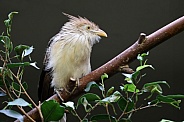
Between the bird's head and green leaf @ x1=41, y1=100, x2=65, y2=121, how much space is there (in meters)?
0.60

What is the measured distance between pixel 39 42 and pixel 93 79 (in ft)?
3.68

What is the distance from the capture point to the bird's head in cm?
147

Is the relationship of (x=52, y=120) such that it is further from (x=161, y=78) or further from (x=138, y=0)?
(x=161, y=78)

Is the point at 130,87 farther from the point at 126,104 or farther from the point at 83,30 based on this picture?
the point at 83,30

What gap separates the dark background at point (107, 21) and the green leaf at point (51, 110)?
3.68 ft

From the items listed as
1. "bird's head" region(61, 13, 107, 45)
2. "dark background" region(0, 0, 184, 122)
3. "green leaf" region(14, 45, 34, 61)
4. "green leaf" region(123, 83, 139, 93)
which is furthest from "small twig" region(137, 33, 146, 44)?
"dark background" region(0, 0, 184, 122)

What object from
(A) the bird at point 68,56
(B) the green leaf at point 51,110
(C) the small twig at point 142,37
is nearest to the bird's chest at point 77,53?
(A) the bird at point 68,56

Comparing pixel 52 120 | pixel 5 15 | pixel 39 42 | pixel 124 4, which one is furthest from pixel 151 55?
pixel 52 120

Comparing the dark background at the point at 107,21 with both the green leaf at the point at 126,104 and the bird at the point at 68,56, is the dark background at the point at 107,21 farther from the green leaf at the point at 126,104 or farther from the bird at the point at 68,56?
the green leaf at the point at 126,104

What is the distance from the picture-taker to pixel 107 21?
6.76 ft

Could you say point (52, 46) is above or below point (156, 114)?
above

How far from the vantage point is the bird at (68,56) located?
55.1 inches

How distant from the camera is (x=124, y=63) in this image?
1.05m

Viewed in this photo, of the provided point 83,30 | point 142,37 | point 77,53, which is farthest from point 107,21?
point 142,37
